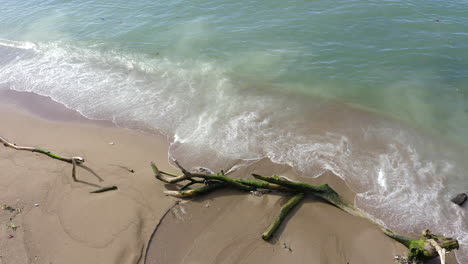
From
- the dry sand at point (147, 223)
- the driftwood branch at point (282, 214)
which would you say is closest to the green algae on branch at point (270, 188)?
the driftwood branch at point (282, 214)

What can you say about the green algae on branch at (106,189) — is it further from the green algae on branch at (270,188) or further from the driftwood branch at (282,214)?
the driftwood branch at (282,214)

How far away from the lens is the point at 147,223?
8305 millimetres

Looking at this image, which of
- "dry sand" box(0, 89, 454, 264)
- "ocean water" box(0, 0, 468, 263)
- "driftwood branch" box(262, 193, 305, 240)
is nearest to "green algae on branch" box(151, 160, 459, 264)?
"driftwood branch" box(262, 193, 305, 240)

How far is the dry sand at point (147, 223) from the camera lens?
752 cm

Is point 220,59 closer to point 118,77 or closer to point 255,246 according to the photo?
point 118,77

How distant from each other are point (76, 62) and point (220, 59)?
8.26 m

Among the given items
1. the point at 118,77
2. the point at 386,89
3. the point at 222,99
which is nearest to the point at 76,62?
the point at 118,77

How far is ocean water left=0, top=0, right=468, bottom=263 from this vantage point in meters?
9.80

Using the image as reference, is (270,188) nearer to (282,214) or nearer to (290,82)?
(282,214)

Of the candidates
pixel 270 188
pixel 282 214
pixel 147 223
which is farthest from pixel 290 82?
pixel 147 223

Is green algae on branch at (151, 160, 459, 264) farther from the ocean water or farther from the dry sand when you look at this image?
the ocean water

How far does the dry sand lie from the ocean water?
1196 mm

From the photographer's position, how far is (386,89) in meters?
13.0

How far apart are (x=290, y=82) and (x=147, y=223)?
896cm
